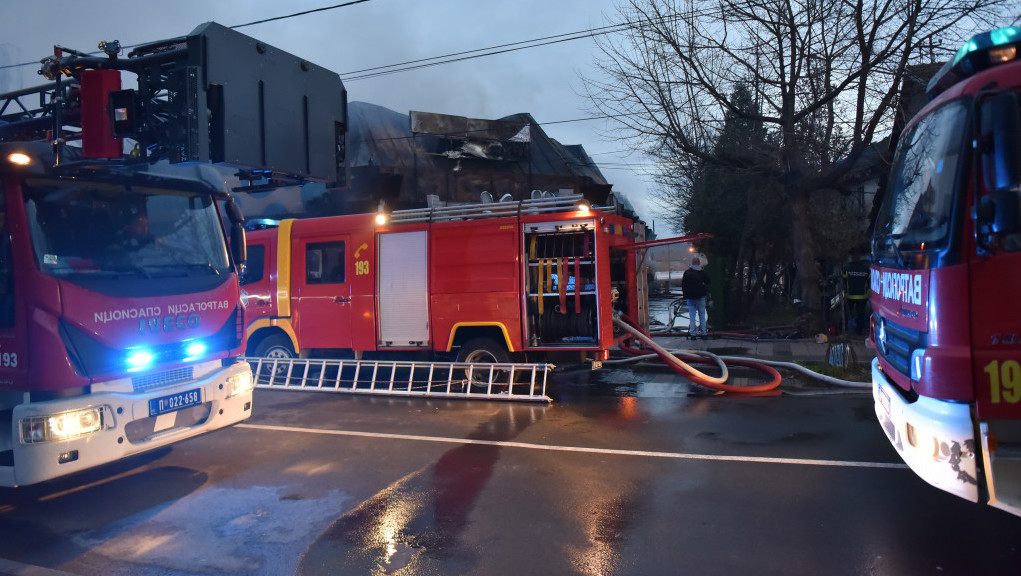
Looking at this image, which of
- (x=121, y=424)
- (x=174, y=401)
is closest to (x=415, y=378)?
(x=174, y=401)

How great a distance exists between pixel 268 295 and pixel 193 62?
17.4 ft

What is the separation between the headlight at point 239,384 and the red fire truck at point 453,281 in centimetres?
266

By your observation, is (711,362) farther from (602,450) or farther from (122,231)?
(122,231)

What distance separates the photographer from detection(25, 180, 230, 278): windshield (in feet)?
15.0

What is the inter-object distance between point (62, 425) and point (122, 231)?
159cm

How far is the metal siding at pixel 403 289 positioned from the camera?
356 inches

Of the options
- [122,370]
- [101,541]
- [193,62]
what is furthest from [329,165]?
[101,541]

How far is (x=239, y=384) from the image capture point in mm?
5699

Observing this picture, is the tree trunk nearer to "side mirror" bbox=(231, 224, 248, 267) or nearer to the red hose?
the red hose

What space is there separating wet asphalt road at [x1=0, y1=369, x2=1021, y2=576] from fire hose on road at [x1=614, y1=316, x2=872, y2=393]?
937mm

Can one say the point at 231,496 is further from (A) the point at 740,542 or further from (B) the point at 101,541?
(A) the point at 740,542

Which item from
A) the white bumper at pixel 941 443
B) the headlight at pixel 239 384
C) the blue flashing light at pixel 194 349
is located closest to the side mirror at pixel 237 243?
the blue flashing light at pixel 194 349

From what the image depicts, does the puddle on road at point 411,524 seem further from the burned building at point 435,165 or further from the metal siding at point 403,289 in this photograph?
the burned building at point 435,165

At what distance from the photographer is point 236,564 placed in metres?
3.87
